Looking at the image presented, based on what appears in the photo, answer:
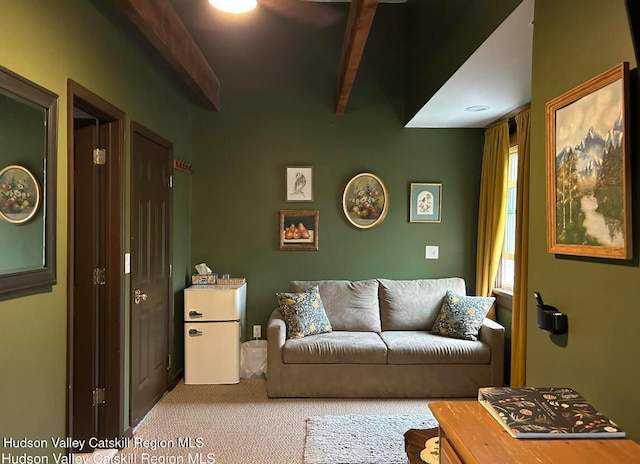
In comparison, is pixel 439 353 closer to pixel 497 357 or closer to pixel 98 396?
pixel 497 357

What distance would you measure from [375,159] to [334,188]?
1.68ft

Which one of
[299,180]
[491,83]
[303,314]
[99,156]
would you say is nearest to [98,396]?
[99,156]

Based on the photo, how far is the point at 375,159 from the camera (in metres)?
4.52

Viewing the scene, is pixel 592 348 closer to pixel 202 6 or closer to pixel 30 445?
pixel 30 445

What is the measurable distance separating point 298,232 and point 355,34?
2.20 meters

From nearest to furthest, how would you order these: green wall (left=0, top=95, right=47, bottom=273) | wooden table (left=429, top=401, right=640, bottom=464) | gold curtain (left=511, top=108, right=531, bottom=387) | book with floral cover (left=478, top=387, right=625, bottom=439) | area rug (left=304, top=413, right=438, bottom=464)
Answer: wooden table (left=429, top=401, right=640, bottom=464), book with floral cover (left=478, top=387, right=625, bottom=439), green wall (left=0, top=95, right=47, bottom=273), area rug (left=304, top=413, right=438, bottom=464), gold curtain (left=511, top=108, right=531, bottom=387)

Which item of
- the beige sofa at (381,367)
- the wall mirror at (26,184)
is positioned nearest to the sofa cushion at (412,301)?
the beige sofa at (381,367)

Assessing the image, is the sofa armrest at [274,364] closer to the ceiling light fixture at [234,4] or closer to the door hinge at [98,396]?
the door hinge at [98,396]

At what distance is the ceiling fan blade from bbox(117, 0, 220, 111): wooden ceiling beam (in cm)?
98

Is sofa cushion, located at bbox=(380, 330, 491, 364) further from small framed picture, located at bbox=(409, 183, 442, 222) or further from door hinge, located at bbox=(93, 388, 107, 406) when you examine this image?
door hinge, located at bbox=(93, 388, 107, 406)

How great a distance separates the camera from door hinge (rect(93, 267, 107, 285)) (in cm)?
272

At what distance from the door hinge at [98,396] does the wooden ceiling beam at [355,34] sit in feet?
8.85

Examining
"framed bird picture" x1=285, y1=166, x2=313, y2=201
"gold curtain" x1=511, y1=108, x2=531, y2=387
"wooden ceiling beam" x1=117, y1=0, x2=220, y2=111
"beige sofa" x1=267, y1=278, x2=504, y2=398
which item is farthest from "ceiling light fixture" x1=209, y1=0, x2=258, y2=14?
"beige sofa" x1=267, y1=278, x2=504, y2=398

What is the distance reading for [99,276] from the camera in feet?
8.99
